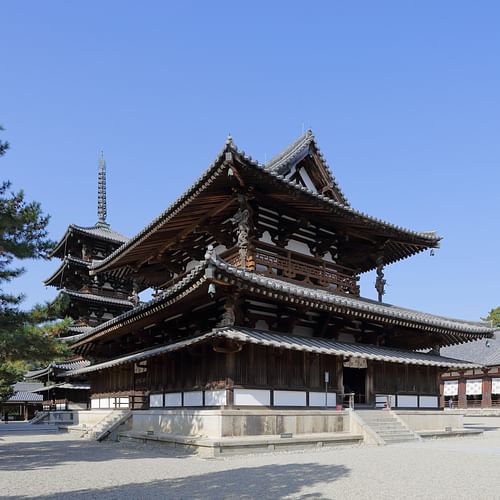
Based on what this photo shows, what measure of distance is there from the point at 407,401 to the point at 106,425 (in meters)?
13.7

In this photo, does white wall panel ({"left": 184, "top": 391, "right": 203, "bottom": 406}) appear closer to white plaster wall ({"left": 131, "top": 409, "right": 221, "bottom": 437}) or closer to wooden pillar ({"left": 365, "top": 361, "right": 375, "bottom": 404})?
white plaster wall ({"left": 131, "top": 409, "right": 221, "bottom": 437})

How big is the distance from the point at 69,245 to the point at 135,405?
21.7 metres

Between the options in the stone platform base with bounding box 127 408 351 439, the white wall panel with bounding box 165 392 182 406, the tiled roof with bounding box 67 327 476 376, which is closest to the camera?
the stone platform base with bounding box 127 408 351 439

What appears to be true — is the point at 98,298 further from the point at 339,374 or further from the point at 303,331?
the point at 339,374

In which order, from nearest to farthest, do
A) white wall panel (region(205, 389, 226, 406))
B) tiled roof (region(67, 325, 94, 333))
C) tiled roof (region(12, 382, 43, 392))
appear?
white wall panel (region(205, 389, 226, 406))
tiled roof (region(67, 325, 94, 333))
tiled roof (region(12, 382, 43, 392))

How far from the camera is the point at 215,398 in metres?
17.3

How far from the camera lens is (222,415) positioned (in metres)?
15.7

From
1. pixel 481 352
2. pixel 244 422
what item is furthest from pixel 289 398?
pixel 481 352

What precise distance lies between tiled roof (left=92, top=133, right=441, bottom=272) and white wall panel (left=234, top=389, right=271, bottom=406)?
6932 mm

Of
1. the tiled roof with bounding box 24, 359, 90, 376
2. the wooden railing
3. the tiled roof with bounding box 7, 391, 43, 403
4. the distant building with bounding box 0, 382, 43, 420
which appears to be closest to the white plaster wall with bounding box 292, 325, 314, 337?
the wooden railing

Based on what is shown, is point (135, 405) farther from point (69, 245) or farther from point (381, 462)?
point (69, 245)

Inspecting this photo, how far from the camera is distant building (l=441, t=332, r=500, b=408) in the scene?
54188 mm

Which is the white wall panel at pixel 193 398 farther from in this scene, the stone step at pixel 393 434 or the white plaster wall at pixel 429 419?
the white plaster wall at pixel 429 419

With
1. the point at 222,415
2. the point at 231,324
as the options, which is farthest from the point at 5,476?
the point at 231,324
